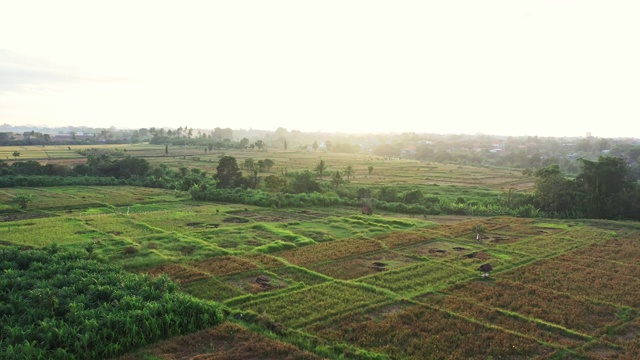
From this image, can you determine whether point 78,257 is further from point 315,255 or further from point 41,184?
point 41,184

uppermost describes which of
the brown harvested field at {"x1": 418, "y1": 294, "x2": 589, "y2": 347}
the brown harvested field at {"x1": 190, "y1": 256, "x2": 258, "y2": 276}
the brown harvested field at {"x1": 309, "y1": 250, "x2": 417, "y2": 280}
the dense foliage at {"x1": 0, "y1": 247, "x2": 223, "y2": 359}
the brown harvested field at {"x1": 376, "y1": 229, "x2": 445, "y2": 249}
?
the dense foliage at {"x1": 0, "y1": 247, "x2": 223, "y2": 359}

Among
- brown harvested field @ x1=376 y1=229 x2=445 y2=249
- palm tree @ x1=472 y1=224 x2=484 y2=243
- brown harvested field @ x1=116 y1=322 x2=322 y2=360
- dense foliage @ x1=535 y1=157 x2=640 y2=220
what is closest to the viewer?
brown harvested field @ x1=116 y1=322 x2=322 y2=360

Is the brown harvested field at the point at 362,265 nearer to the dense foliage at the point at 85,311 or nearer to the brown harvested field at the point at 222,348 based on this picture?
the dense foliage at the point at 85,311

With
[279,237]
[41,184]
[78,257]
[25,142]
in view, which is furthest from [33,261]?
[25,142]

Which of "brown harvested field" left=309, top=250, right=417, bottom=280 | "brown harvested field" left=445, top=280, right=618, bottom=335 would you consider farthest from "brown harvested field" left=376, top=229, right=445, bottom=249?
"brown harvested field" left=445, top=280, right=618, bottom=335

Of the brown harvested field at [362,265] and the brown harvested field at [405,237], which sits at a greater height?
the brown harvested field at [405,237]

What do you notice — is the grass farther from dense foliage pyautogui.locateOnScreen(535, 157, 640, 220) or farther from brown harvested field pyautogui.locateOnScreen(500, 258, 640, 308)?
dense foliage pyautogui.locateOnScreen(535, 157, 640, 220)

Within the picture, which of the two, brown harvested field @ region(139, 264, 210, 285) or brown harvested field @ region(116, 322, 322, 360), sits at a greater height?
brown harvested field @ region(139, 264, 210, 285)

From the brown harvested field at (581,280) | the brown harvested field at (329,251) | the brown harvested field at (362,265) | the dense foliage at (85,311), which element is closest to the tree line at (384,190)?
the brown harvested field at (329,251)
